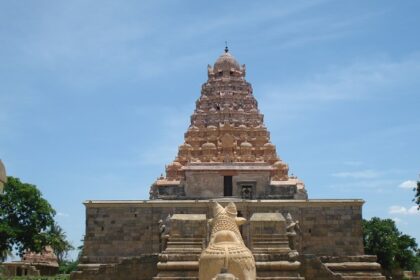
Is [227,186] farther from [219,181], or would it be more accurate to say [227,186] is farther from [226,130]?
[226,130]

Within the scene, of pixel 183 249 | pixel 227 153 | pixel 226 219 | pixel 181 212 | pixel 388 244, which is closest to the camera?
pixel 226 219

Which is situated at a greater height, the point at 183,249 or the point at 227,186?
the point at 227,186

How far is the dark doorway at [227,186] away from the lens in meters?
34.0

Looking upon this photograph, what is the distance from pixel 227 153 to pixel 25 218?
45.0 feet

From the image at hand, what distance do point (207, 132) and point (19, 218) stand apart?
13.4 meters

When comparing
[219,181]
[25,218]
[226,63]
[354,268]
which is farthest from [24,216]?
[354,268]

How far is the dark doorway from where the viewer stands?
3403 cm

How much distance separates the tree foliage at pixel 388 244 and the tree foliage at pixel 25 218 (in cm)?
2198

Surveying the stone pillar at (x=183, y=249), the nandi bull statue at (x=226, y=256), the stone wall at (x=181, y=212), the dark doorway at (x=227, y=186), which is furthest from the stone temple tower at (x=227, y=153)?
the nandi bull statue at (x=226, y=256)

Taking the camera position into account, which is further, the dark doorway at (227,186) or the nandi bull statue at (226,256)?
the dark doorway at (227,186)

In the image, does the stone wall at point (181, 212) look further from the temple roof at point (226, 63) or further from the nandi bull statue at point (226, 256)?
the temple roof at point (226, 63)

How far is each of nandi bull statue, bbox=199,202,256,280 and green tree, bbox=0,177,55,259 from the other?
25.1 metres

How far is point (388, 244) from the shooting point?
40.7 meters

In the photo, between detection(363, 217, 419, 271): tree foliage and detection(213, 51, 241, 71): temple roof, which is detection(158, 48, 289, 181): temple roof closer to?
detection(213, 51, 241, 71): temple roof
